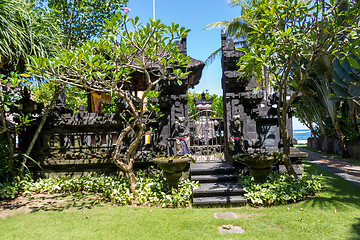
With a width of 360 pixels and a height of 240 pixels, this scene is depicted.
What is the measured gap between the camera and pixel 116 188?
236 inches

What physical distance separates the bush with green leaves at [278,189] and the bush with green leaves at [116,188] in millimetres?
1393

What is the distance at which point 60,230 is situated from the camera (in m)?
4.15

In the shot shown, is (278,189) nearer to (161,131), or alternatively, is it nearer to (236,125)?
(236,125)

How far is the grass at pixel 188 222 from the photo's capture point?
3846mm

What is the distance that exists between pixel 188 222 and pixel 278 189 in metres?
2.48

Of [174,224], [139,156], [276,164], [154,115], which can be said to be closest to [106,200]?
[139,156]

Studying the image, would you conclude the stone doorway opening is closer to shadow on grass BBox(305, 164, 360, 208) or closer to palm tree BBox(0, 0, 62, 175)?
shadow on grass BBox(305, 164, 360, 208)

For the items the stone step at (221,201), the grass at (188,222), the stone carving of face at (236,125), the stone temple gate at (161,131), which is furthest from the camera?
the stone temple gate at (161,131)

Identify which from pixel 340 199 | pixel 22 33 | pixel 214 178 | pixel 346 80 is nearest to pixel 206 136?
pixel 214 178

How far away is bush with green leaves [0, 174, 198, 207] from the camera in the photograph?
18.0ft

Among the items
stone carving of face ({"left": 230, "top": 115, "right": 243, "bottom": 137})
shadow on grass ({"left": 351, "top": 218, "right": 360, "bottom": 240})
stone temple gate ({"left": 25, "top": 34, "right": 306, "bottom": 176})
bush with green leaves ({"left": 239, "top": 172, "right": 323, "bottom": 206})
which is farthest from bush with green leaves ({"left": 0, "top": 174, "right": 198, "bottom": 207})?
shadow on grass ({"left": 351, "top": 218, "right": 360, "bottom": 240})

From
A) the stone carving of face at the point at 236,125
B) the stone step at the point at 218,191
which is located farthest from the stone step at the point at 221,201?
the stone carving of face at the point at 236,125

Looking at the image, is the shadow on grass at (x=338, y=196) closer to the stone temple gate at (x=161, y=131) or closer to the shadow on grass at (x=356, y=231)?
the shadow on grass at (x=356, y=231)

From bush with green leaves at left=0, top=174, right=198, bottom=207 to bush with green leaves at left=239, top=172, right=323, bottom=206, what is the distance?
A: 139cm
